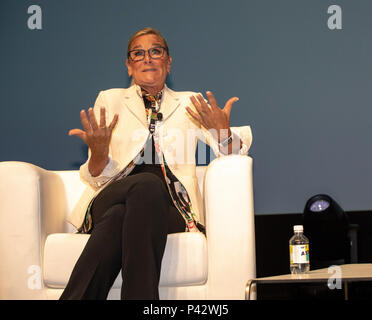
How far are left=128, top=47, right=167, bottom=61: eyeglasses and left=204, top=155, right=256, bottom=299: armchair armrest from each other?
68cm

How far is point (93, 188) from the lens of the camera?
2139mm

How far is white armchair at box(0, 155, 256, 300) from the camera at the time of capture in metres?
1.83

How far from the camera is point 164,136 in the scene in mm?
2232

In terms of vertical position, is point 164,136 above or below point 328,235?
above

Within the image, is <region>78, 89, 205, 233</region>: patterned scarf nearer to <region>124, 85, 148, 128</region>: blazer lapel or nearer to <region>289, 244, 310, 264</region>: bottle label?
<region>124, 85, 148, 128</region>: blazer lapel

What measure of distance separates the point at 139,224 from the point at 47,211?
0.60m

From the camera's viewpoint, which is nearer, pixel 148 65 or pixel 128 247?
pixel 128 247

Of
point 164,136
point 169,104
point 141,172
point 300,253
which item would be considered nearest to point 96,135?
point 141,172

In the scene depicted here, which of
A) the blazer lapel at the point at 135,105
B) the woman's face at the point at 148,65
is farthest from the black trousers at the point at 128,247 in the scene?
the woman's face at the point at 148,65

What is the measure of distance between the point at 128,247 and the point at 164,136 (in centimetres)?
76

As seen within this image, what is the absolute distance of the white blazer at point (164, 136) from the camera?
7.04 feet

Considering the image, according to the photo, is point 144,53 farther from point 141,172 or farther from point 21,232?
point 21,232
